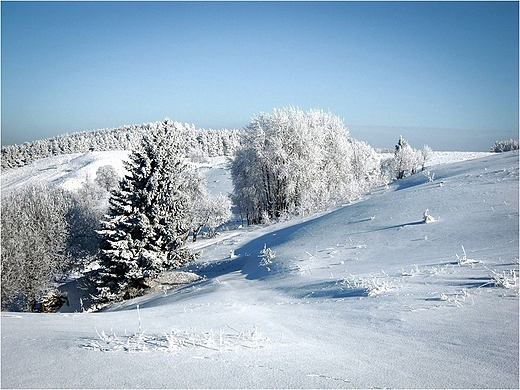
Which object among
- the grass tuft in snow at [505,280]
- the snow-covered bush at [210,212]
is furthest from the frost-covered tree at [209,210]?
the grass tuft in snow at [505,280]

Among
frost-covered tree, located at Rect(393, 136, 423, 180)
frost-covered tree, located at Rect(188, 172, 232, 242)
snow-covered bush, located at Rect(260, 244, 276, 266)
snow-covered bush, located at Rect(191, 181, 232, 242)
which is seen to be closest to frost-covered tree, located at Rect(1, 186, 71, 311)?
frost-covered tree, located at Rect(188, 172, 232, 242)

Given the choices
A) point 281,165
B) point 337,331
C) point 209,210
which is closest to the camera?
point 337,331

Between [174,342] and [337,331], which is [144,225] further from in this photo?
[337,331]

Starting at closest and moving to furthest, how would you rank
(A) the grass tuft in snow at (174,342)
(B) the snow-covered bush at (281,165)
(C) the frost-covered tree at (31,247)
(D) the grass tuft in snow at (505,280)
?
(A) the grass tuft in snow at (174,342) < (D) the grass tuft in snow at (505,280) < (C) the frost-covered tree at (31,247) < (B) the snow-covered bush at (281,165)

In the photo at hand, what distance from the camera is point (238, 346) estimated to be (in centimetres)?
407

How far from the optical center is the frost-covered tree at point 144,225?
59.1 feet

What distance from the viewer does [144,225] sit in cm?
1836

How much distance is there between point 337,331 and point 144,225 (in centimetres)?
1551

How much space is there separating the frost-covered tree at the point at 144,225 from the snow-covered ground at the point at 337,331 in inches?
377

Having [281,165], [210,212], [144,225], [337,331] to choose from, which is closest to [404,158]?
[281,165]

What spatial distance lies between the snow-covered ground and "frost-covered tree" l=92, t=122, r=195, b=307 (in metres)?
9.59

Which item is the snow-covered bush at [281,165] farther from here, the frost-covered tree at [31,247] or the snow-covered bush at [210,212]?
the frost-covered tree at [31,247]

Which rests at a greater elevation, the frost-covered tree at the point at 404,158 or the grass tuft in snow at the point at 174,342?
the frost-covered tree at the point at 404,158

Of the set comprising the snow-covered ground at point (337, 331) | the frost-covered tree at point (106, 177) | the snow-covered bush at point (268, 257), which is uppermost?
the frost-covered tree at point (106, 177)
